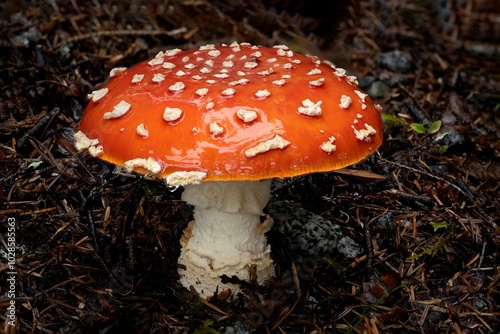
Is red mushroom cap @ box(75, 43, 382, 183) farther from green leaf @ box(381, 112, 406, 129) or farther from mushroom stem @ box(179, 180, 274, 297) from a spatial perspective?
green leaf @ box(381, 112, 406, 129)

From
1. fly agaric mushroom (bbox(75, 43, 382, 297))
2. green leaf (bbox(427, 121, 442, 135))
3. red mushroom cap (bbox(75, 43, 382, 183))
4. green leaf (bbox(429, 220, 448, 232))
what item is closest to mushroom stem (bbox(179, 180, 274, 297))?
fly agaric mushroom (bbox(75, 43, 382, 297))

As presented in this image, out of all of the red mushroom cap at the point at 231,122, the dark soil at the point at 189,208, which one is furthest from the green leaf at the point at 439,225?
the red mushroom cap at the point at 231,122

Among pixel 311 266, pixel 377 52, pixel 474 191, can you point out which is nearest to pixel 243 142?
→ pixel 311 266

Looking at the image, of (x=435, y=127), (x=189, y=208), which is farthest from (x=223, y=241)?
(x=435, y=127)

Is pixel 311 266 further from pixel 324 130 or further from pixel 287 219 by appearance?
pixel 324 130

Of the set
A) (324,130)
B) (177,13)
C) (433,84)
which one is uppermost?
(324,130)

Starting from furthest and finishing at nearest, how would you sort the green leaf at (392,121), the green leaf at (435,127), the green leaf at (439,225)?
1. the green leaf at (392,121)
2. the green leaf at (435,127)
3. the green leaf at (439,225)

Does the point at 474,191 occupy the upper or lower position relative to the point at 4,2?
lower

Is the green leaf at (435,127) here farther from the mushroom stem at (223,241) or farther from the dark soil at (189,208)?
the mushroom stem at (223,241)
